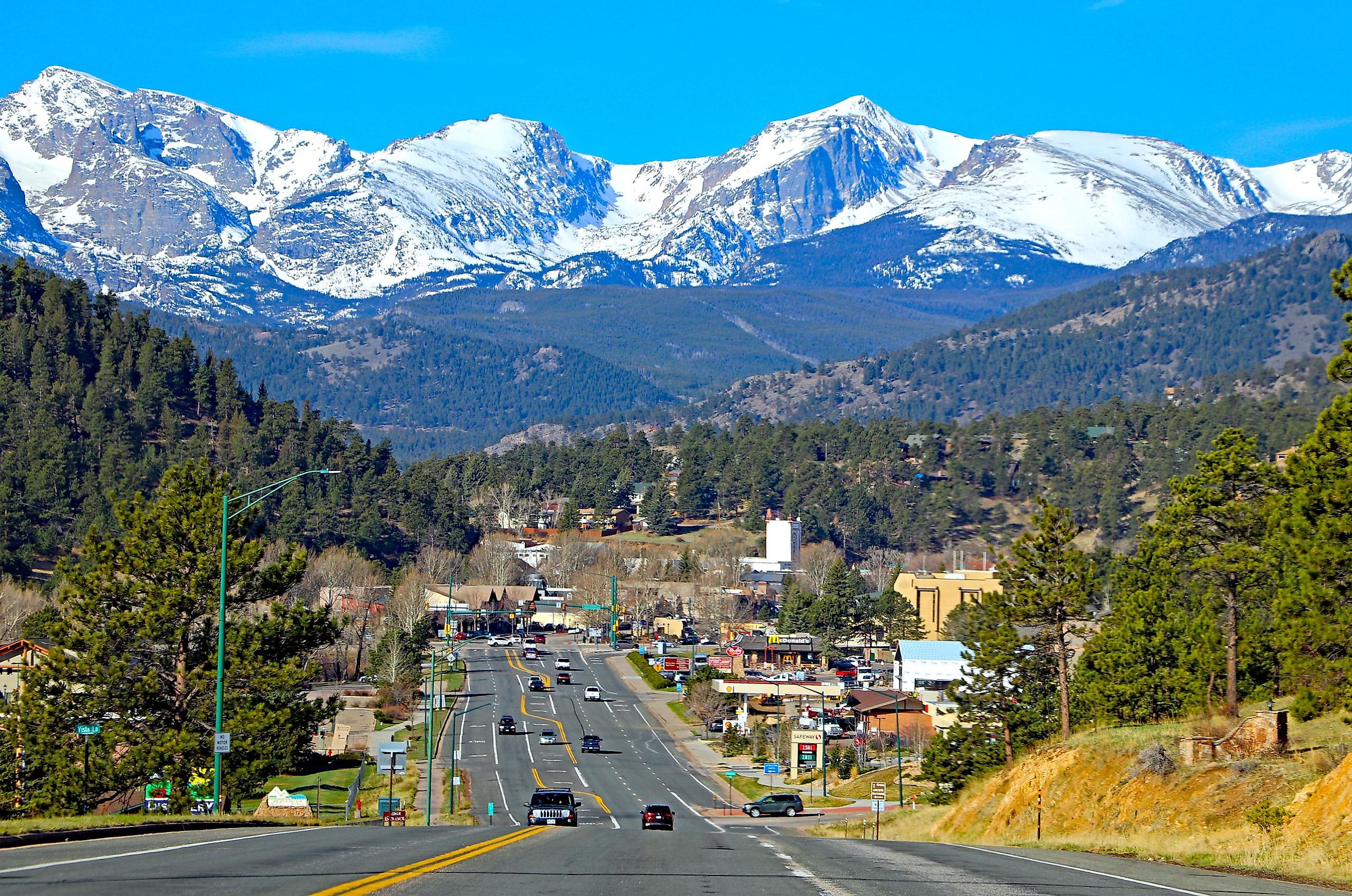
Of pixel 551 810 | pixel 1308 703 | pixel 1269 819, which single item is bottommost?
pixel 551 810

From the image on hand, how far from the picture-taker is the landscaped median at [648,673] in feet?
416

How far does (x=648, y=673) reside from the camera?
5217 inches

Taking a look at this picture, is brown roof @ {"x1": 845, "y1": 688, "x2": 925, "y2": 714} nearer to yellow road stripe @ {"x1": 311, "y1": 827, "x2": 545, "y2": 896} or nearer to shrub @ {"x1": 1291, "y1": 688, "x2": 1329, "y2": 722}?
shrub @ {"x1": 1291, "y1": 688, "x2": 1329, "y2": 722}

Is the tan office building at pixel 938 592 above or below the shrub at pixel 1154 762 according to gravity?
above

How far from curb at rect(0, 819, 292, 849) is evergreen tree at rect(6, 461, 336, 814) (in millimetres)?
11157

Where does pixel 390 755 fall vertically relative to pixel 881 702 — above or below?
below

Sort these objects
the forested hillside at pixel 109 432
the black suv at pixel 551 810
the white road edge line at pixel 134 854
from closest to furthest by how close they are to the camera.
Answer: the white road edge line at pixel 134 854
the black suv at pixel 551 810
the forested hillside at pixel 109 432

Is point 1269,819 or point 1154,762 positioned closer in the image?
point 1269,819

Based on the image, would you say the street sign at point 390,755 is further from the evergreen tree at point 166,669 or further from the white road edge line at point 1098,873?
the white road edge line at point 1098,873

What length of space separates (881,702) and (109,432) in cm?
9892

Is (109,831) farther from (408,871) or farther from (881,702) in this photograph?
(881,702)

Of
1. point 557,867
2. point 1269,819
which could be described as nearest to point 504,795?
point 1269,819

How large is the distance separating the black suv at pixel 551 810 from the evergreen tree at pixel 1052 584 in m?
16.8

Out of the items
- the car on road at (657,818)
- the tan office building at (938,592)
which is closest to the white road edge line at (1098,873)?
the car on road at (657,818)
